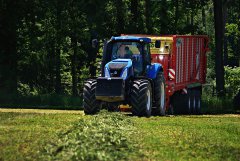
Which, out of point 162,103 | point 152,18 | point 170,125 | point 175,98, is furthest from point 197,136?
point 152,18

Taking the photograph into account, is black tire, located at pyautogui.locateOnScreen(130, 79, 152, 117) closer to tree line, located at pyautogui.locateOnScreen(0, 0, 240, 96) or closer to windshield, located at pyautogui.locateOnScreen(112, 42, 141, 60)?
windshield, located at pyautogui.locateOnScreen(112, 42, 141, 60)

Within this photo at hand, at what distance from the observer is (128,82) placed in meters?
23.5

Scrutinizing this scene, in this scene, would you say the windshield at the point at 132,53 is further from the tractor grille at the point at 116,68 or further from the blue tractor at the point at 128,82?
the tractor grille at the point at 116,68

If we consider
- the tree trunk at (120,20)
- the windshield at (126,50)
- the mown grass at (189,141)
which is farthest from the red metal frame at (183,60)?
the tree trunk at (120,20)

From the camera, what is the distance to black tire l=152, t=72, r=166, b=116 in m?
24.9

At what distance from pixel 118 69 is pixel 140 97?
1.19 meters

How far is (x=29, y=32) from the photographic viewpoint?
47312 millimetres

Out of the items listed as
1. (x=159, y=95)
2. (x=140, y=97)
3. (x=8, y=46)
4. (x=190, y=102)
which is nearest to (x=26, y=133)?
(x=140, y=97)

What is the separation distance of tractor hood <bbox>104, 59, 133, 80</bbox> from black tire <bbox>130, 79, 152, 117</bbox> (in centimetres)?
41

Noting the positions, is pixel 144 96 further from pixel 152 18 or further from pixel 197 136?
pixel 152 18

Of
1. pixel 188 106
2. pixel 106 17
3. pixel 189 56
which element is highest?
pixel 106 17

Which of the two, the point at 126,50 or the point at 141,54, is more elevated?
the point at 126,50

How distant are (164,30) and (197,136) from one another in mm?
35496

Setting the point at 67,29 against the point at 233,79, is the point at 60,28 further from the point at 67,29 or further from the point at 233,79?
the point at 233,79
